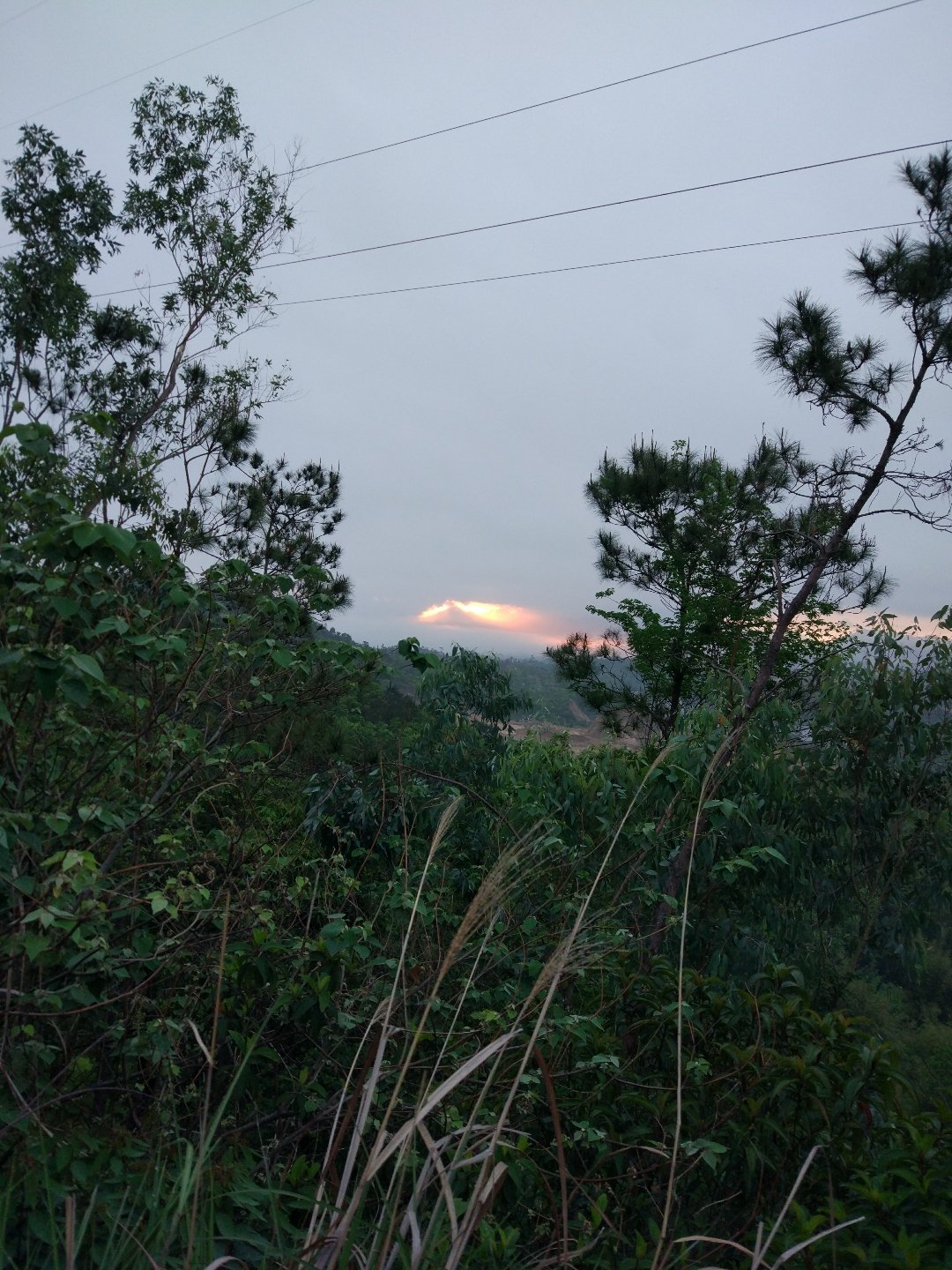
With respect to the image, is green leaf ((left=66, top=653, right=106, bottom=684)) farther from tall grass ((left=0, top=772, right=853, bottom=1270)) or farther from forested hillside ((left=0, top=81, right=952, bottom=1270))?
tall grass ((left=0, top=772, right=853, bottom=1270))

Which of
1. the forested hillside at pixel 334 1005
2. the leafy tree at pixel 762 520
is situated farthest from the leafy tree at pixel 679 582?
the forested hillside at pixel 334 1005

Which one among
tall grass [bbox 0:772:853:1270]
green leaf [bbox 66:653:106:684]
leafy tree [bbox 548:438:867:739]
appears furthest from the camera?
leafy tree [bbox 548:438:867:739]

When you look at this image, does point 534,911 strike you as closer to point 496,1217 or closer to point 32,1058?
point 496,1217

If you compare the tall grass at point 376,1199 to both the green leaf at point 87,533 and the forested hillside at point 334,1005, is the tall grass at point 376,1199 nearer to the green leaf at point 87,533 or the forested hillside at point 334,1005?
the forested hillside at point 334,1005

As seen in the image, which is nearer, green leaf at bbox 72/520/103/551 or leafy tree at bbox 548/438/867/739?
green leaf at bbox 72/520/103/551

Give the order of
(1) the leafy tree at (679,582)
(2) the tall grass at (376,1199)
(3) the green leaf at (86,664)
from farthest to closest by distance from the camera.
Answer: (1) the leafy tree at (679,582)
(3) the green leaf at (86,664)
(2) the tall grass at (376,1199)

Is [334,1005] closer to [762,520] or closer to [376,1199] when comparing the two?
[376,1199]

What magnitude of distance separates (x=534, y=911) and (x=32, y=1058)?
1.47m

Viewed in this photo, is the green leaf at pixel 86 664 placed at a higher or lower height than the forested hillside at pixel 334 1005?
higher

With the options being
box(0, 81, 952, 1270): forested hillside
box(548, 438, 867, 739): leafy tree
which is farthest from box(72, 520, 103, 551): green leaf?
box(548, 438, 867, 739): leafy tree

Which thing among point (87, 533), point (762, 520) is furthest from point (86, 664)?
point (762, 520)

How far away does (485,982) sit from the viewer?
2990mm

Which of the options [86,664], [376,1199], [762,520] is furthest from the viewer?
[762,520]

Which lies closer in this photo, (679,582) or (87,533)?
(87,533)
